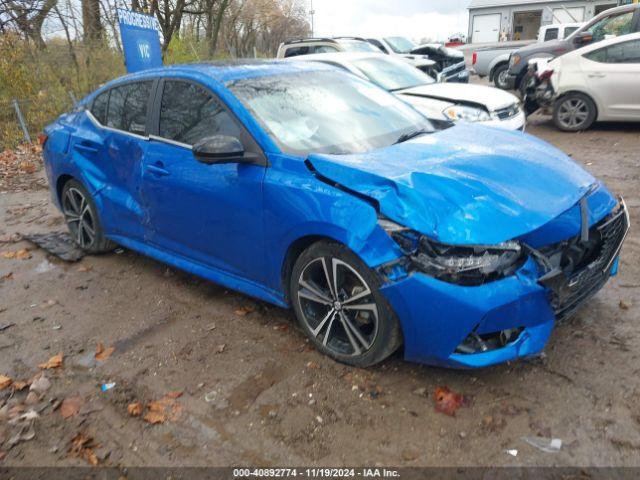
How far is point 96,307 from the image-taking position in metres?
4.16

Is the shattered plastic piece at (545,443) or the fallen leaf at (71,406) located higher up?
the shattered plastic piece at (545,443)

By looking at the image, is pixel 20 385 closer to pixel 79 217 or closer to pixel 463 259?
pixel 79 217

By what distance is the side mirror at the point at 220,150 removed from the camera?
316cm

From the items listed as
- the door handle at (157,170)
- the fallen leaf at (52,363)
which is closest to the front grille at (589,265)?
the door handle at (157,170)

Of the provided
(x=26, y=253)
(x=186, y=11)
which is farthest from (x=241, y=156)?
(x=186, y=11)

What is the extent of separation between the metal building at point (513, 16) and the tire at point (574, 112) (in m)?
38.3

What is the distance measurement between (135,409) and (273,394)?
0.77 metres

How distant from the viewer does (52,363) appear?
11.2 ft

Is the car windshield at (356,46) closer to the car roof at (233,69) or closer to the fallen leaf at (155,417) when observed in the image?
the car roof at (233,69)

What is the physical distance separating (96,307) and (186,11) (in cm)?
1563

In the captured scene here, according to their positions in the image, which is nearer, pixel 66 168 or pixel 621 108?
pixel 66 168

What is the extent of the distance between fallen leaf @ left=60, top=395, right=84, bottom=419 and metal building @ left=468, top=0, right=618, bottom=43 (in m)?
46.5

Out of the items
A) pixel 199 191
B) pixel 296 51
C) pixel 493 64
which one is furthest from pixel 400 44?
pixel 199 191

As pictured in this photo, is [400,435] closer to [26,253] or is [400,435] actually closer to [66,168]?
[66,168]
